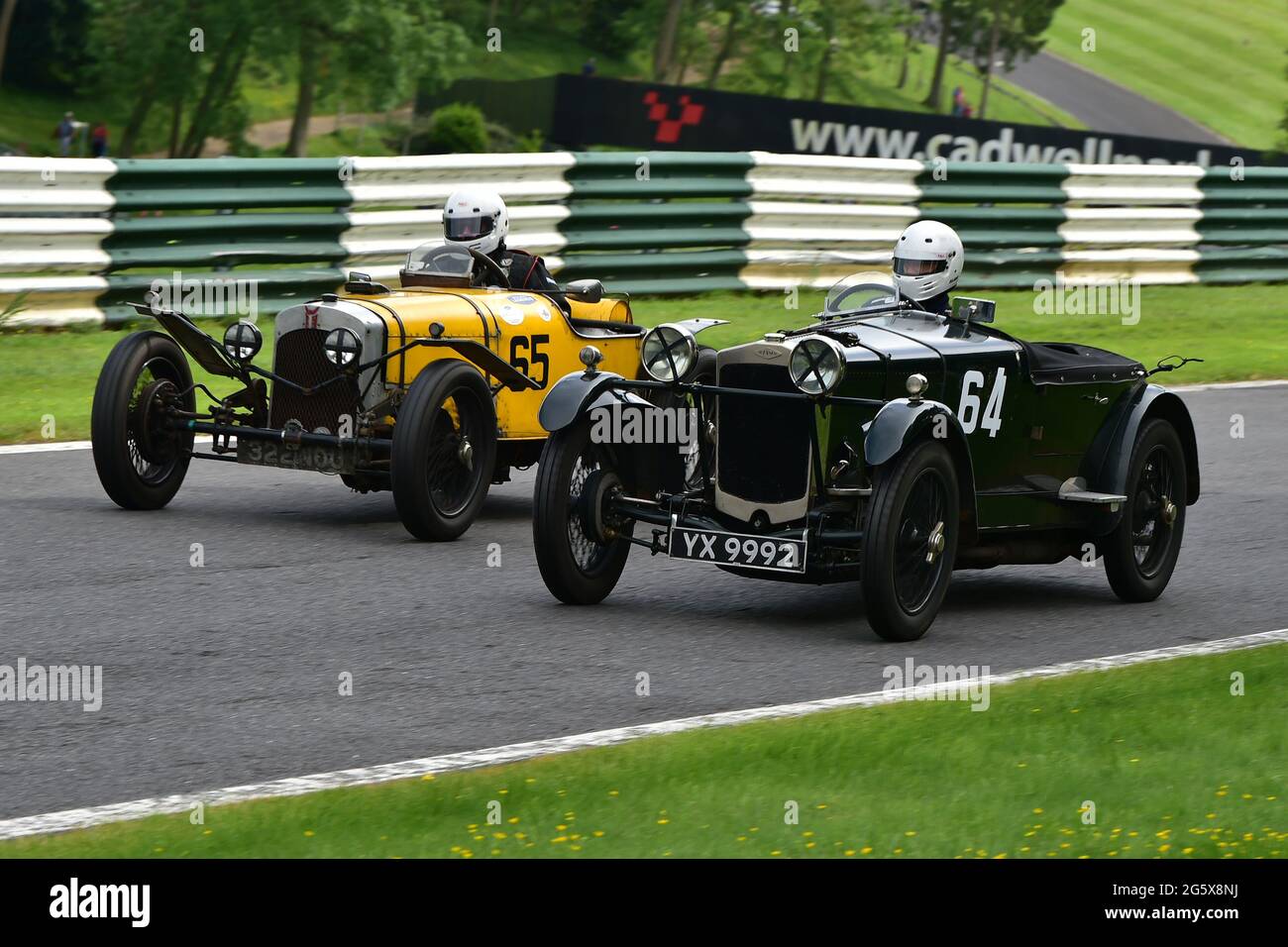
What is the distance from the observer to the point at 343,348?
958cm

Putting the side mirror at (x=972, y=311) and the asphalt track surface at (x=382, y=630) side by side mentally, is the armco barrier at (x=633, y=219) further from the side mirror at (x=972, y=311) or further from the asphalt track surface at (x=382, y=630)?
the side mirror at (x=972, y=311)

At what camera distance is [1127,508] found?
336 inches

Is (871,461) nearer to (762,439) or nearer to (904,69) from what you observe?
(762,439)

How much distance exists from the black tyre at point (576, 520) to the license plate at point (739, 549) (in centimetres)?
34

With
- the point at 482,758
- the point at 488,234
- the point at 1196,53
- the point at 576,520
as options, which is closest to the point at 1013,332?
the point at 488,234

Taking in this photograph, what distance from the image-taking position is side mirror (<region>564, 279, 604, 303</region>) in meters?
10.3

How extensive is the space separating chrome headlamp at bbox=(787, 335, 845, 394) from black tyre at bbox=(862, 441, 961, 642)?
1.29 ft

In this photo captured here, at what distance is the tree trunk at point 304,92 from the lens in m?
48.0

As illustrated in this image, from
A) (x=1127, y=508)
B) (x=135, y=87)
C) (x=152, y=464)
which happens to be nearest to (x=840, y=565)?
(x=1127, y=508)

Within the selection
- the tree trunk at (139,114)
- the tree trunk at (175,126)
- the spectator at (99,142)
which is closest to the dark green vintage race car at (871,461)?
the spectator at (99,142)

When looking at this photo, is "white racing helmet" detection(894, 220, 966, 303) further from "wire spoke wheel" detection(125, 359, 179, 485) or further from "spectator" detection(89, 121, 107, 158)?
"spectator" detection(89, 121, 107, 158)

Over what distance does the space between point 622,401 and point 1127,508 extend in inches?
88.9
